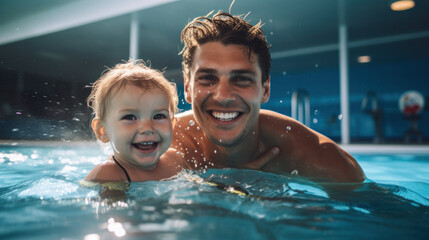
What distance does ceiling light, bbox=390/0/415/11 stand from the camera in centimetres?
790

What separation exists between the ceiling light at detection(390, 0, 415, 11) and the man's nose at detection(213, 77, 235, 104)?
7602 mm

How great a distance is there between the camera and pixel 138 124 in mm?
1902

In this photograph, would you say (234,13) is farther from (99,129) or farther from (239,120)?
(99,129)

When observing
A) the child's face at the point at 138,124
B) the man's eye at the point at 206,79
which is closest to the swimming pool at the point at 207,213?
the child's face at the point at 138,124

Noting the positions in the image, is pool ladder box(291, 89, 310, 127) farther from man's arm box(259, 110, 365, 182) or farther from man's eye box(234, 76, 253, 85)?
man's eye box(234, 76, 253, 85)

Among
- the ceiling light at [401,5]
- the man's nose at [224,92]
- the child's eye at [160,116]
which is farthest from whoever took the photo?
the ceiling light at [401,5]

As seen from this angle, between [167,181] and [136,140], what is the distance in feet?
1.11

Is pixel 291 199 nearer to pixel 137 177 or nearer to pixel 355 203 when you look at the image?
pixel 355 203

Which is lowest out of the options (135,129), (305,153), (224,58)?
(305,153)

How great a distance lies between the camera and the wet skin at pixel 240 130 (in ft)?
7.37

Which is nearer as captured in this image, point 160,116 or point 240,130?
point 160,116

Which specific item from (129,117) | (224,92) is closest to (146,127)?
(129,117)

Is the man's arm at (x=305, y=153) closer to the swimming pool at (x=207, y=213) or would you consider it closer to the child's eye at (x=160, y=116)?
the swimming pool at (x=207, y=213)

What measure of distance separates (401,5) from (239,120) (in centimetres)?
812
